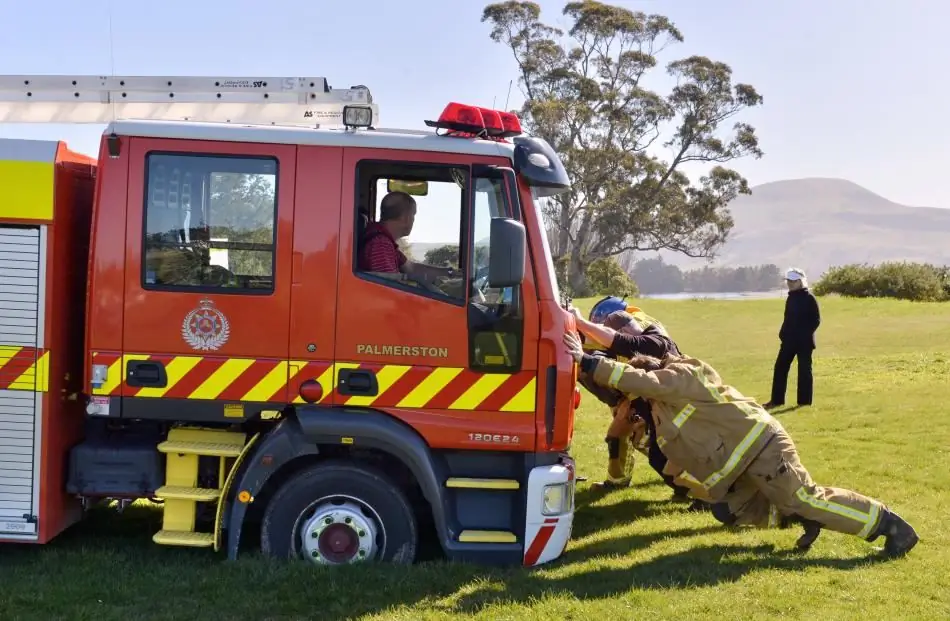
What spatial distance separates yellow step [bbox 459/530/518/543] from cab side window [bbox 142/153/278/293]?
5.96ft

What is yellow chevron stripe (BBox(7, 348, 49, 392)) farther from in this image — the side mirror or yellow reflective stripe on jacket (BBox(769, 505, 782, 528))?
Result: yellow reflective stripe on jacket (BBox(769, 505, 782, 528))

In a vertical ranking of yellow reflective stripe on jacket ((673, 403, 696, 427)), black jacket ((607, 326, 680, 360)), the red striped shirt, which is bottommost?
yellow reflective stripe on jacket ((673, 403, 696, 427))

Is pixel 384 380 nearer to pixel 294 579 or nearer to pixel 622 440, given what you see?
pixel 294 579

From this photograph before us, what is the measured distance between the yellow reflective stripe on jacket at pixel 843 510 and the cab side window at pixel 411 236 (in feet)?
8.93

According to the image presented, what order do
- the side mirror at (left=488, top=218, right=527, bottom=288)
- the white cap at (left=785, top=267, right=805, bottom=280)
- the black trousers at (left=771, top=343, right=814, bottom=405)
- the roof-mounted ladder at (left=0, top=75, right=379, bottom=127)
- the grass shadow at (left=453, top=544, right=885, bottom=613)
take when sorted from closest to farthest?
the side mirror at (left=488, top=218, right=527, bottom=288) → the grass shadow at (left=453, top=544, right=885, bottom=613) → the roof-mounted ladder at (left=0, top=75, right=379, bottom=127) → the white cap at (left=785, top=267, right=805, bottom=280) → the black trousers at (left=771, top=343, right=814, bottom=405)

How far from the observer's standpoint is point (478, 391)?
5.11 meters

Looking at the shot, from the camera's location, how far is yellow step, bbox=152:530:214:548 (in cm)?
510

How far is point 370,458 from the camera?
533 centimetres

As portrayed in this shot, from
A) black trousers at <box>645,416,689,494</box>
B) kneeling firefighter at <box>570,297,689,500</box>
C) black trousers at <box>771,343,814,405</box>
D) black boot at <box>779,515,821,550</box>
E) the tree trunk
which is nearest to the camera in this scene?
black boot at <box>779,515,821,550</box>

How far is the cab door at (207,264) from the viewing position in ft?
16.5

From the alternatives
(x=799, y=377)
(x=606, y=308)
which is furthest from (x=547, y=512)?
(x=799, y=377)

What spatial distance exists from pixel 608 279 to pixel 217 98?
37576 mm

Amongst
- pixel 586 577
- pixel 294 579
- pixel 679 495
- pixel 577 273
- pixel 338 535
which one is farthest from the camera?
pixel 577 273

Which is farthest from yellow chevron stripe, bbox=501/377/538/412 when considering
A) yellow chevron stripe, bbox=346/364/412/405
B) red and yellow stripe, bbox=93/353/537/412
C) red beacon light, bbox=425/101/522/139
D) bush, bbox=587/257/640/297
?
bush, bbox=587/257/640/297
